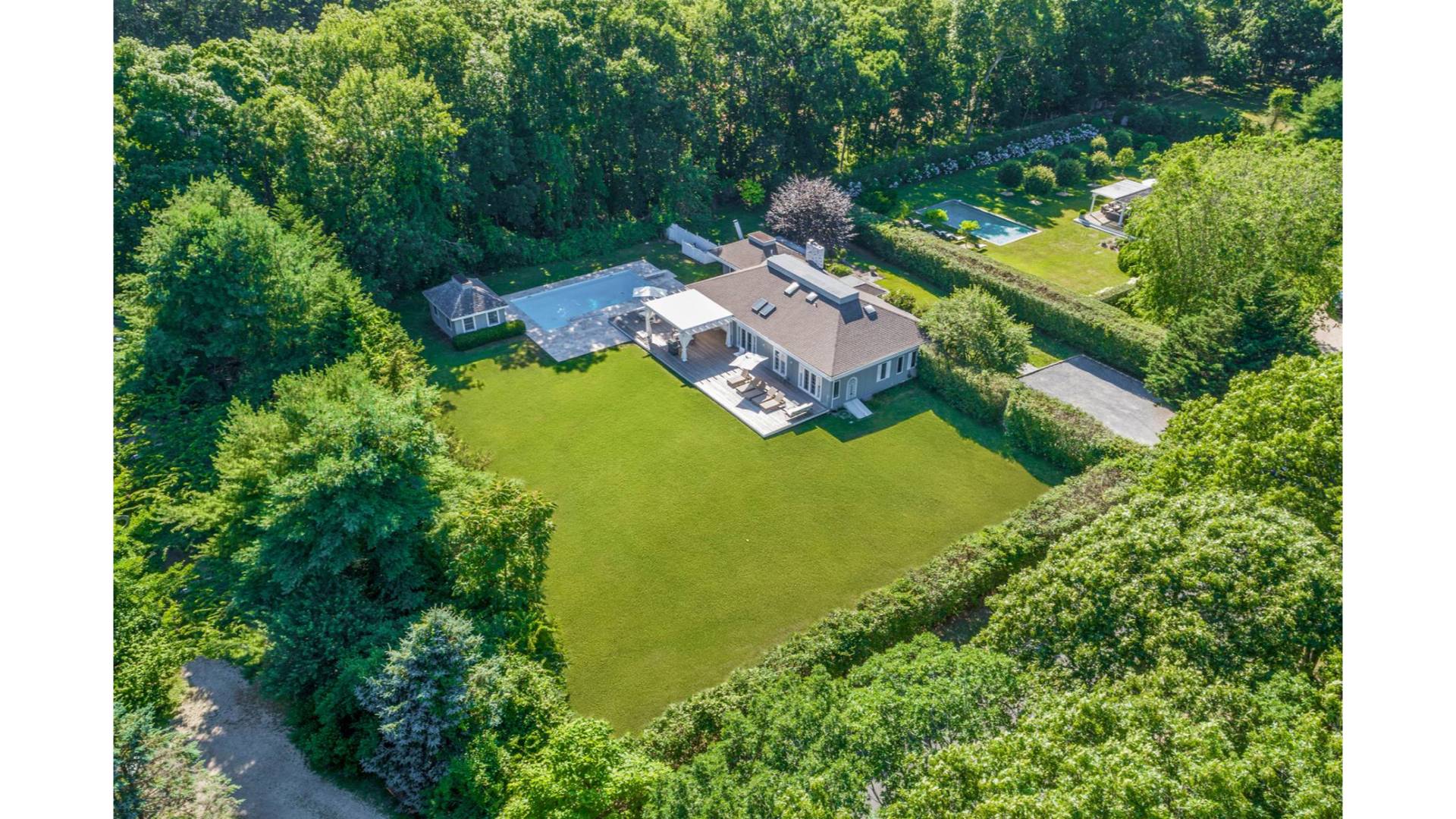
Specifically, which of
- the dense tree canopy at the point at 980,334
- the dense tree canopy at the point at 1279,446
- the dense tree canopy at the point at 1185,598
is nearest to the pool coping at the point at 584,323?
the dense tree canopy at the point at 980,334

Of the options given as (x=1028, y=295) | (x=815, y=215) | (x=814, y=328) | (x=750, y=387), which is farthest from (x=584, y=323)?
(x=1028, y=295)

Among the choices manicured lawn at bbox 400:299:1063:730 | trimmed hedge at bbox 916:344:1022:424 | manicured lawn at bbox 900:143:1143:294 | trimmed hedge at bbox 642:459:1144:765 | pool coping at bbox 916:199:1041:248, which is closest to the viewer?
trimmed hedge at bbox 642:459:1144:765

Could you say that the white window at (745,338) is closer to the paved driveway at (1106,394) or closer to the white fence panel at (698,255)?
the white fence panel at (698,255)

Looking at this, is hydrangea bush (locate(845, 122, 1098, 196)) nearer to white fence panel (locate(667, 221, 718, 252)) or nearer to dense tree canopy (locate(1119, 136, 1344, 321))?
white fence panel (locate(667, 221, 718, 252))

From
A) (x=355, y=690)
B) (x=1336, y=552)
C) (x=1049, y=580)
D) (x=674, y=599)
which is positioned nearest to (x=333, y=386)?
(x=355, y=690)

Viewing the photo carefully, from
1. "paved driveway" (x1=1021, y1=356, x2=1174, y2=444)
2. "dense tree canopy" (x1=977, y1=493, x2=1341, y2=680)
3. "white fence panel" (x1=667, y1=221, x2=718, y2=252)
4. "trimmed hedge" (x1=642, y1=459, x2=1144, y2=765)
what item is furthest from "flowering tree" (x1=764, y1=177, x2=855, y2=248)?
"dense tree canopy" (x1=977, y1=493, x2=1341, y2=680)

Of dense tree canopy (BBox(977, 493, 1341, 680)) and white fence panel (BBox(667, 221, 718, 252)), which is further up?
dense tree canopy (BBox(977, 493, 1341, 680))

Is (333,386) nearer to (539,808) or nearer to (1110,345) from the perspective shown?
(539,808)

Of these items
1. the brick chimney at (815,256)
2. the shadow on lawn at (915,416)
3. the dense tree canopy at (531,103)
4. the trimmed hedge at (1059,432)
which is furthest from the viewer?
the brick chimney at (815,256)
